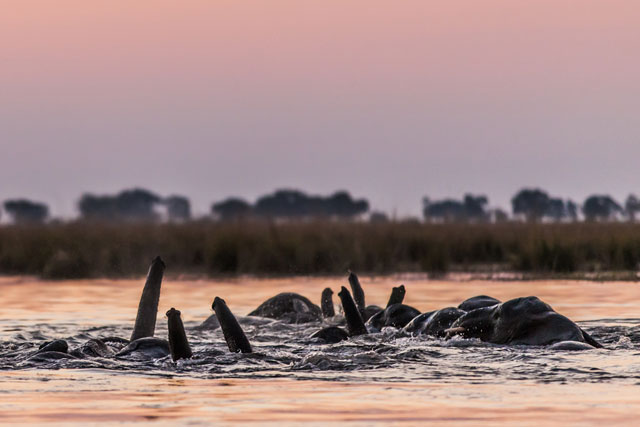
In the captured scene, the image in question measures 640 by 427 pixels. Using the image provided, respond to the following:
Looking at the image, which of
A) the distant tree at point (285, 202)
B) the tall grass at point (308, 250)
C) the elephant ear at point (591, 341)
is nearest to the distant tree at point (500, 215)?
the tall grass at point (308, 250)

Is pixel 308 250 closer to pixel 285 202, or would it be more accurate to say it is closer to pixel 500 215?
pixel 500 215

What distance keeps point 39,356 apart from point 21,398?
83.1 inches

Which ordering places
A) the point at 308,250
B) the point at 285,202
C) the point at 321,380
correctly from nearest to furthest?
the point at 321,380, the point at 308,250, the point at 285,202

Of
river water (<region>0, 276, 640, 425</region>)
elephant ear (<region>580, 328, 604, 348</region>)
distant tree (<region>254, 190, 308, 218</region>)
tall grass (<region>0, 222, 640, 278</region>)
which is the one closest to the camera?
river water (<region>0, 276, 640, 425</region>)

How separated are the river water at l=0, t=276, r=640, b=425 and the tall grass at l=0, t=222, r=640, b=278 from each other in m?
9.41

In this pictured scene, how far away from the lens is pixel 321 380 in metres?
9.29

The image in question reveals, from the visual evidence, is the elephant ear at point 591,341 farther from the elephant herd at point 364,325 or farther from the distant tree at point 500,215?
the distant tree at point 500,215

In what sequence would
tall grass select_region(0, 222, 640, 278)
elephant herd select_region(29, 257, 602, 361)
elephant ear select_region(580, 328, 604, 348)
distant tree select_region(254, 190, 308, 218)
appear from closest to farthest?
elephant herd select_region(29, 257, 602, 361), elephant ear select_region(580, 328, 604, 348), tall grass select_region(0, 222, 640, 278), distant tree select_region(254, 190, 308, 218)

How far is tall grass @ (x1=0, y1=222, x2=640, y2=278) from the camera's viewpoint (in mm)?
24594

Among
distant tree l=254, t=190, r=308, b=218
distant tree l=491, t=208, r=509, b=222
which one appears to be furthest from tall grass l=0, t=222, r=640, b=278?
distant tree l=254, t=190, r=308, b=218

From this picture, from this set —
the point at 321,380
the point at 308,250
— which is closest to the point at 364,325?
the point at 321,380

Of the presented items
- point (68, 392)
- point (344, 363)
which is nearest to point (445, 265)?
point (344, 363)

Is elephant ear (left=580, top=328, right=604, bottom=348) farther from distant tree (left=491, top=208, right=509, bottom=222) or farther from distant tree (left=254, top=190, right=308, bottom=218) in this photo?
distant tree (left=254, top=190, right=308, bottom=218)

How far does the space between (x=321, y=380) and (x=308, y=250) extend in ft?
52.9
